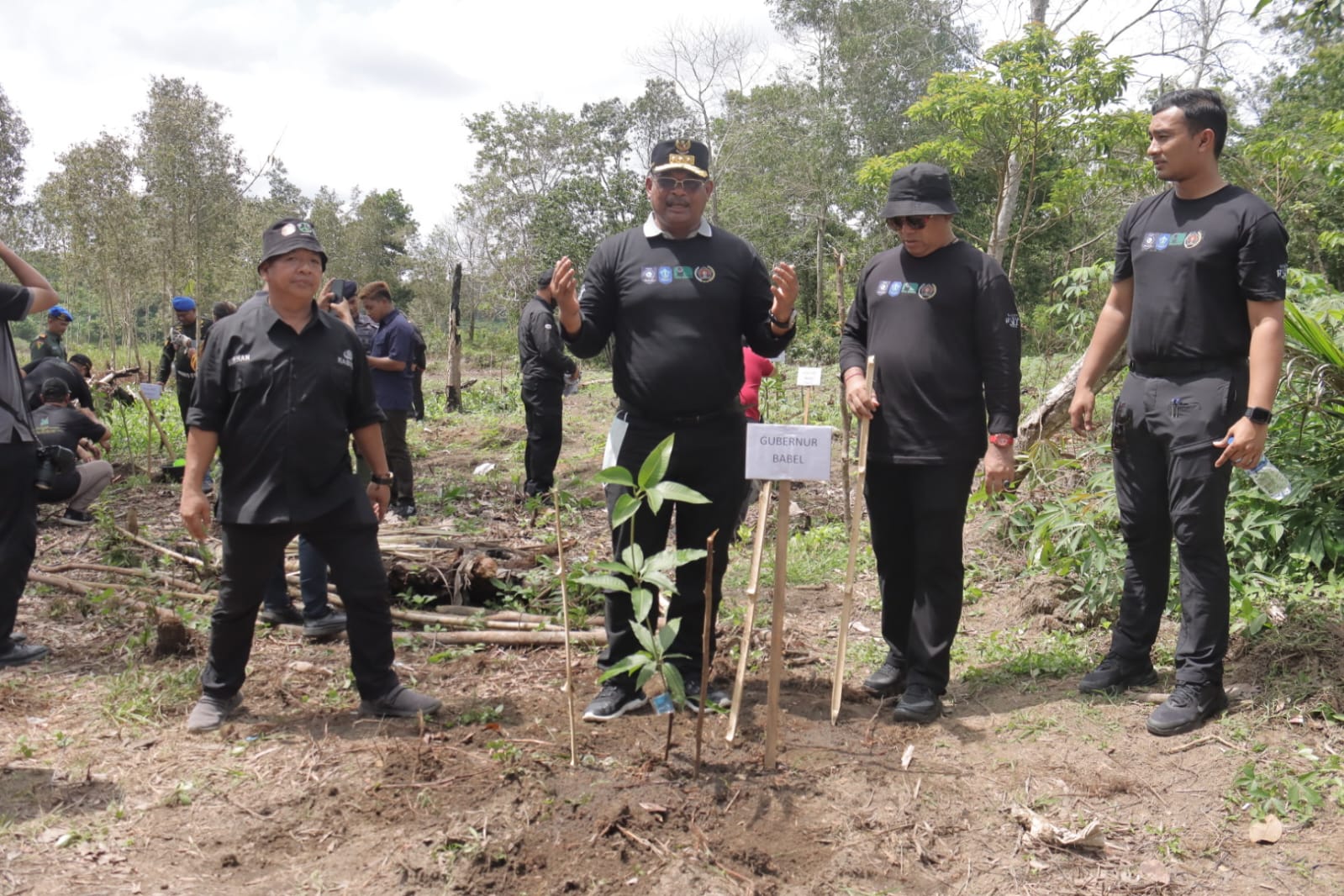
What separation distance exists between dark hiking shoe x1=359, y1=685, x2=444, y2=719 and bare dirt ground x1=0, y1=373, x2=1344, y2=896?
0.21ft

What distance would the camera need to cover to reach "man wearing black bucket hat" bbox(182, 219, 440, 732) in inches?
131

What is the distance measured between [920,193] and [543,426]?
15.5 feet

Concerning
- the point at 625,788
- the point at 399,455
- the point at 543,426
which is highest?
the point at 543,426

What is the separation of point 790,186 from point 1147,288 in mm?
24224

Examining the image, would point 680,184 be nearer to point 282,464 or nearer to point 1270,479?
point 282,464

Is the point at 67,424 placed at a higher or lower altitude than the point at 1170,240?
lower

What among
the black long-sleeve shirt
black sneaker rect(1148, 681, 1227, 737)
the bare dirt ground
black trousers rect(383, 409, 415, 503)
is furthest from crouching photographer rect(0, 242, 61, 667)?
black sneaker rect(1148, 681, 1227, 737)

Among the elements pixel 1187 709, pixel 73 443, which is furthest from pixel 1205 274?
pixel 73 443

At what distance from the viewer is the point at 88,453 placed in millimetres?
7426

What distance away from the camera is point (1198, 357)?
316 centimetres

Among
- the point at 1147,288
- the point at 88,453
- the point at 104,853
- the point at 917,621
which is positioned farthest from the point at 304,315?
the point at 88,453

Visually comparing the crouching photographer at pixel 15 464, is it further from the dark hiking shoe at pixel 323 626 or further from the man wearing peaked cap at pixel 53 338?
the man wearing peaked cap at pixel 53 338

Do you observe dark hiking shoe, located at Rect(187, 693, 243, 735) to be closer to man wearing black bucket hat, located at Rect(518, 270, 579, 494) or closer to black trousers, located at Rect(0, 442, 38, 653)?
black trousers, located at Rect(0, 442, 38, 653)

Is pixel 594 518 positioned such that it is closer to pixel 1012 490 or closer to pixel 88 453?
pixel 1012 490
